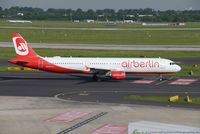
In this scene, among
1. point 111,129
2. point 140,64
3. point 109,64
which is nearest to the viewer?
point 111,129

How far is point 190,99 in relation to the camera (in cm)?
5928

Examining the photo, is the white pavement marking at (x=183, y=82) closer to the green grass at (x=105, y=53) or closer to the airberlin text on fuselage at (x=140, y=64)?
the airberlin text on fuselage at (x=140, y=64)

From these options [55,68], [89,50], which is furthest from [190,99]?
[89,50]

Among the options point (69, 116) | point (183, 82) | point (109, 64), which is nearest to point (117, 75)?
point (109, 64)

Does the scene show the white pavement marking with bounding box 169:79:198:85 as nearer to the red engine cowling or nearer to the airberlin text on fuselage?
the airberlin text on fuselage

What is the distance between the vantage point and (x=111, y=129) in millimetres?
43875

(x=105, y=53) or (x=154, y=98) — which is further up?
(x=105, y=53)

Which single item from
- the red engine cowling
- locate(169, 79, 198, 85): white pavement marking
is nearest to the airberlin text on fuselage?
the red engine cowling

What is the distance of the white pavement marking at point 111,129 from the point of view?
42.7 m

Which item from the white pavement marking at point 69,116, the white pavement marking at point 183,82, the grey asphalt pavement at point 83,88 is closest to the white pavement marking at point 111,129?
the white pavement marking at point 69,116

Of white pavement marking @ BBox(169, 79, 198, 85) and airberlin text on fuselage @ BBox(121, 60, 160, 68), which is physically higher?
airberlin text on fuselage @ BBox(121, 60, 160, 68)

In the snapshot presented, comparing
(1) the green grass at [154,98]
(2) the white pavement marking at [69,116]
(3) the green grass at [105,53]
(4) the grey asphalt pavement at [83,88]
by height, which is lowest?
(4) the grey asphalt pavement at [83,88]

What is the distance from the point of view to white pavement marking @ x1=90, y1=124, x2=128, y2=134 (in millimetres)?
42741

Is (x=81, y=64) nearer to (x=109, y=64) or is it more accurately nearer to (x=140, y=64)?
(x=109, y=64)
